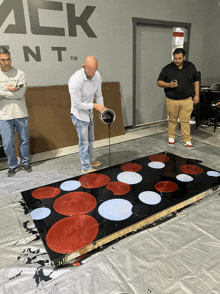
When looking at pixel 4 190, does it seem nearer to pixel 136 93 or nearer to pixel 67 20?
pixel 67 20

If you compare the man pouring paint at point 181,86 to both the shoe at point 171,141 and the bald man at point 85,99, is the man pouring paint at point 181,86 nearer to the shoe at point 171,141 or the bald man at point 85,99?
the shoe at point 171,141

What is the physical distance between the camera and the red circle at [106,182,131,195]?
184 centimetres

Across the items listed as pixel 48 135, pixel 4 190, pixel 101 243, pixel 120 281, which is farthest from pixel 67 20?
pixel 120 281

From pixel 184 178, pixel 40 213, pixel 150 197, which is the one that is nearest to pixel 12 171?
pixel 40 213

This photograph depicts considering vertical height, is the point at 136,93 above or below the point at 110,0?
below

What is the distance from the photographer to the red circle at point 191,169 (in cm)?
217

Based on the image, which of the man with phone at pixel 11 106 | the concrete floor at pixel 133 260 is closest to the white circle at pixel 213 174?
the concrete floor at pixel 133 260

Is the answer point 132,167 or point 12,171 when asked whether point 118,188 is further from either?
point 12,171

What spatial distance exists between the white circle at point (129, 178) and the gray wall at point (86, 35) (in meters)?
1.93

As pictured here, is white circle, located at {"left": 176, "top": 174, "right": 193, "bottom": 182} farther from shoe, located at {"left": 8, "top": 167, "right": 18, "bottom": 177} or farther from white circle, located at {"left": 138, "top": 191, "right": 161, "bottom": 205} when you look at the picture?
shoe, located at {"left": 8, "top": 167, "right": 18, "bottom": 177}

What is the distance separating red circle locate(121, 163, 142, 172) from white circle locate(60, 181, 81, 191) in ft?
1.75

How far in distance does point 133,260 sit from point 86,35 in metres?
3.16

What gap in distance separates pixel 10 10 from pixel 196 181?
3.02m

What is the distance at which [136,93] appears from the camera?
4172mm
